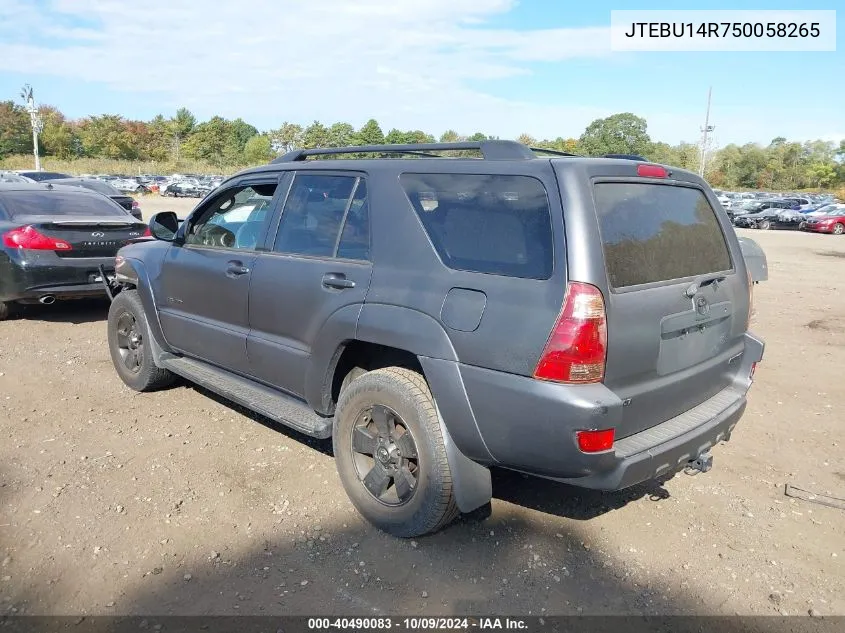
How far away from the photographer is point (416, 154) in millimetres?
3859

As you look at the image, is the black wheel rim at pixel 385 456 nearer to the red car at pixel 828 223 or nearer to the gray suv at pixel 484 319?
the gray suv at pixel 484 319

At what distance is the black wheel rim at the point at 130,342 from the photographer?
A: 5.19 meters

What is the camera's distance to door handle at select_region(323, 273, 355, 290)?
3.32 meters

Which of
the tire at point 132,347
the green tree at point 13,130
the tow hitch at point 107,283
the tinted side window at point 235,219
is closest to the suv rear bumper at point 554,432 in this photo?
the tinted side window at point 235,219

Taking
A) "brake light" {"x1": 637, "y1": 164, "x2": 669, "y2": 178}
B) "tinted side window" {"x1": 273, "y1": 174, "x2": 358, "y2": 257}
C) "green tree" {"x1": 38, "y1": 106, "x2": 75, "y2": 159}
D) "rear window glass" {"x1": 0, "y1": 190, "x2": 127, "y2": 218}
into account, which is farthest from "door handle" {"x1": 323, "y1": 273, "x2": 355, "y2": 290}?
"green tree" {"x1": 38, "y1": 106, "x2": 75, "y2": 159}

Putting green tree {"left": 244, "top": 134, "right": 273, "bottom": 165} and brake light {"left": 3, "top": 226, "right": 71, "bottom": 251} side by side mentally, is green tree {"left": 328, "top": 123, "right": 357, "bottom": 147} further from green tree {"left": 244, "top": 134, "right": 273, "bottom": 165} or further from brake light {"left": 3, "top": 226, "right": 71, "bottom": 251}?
brake light {"left": 3, "top": 226, "right": 71, "bottom": 251}

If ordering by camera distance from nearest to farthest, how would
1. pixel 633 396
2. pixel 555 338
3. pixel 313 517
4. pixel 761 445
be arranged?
pixel 555 338, pixel 633 396, pixel 313 517, pixel 761 445

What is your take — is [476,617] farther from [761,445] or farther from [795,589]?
[761,445]

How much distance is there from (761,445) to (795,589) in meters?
1.69

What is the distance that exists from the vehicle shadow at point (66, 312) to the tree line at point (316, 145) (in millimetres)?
67194

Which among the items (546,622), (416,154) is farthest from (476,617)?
(416,154)

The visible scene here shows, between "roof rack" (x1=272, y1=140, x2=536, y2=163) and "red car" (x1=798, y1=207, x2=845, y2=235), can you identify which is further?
"red car" (x1=798, y1=207, x2=845, y2=235)

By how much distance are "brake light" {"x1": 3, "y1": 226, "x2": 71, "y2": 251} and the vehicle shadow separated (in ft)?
3.31

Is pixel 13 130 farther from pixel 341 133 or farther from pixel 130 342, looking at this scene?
pixel 130 342
